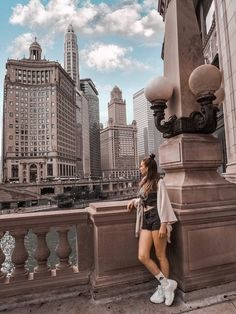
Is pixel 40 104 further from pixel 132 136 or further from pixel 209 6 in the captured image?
pixel 209 6

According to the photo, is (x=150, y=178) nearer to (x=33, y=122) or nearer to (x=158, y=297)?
(x=158, y=297)

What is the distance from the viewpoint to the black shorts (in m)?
3.35

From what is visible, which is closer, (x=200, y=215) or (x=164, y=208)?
(x=164, y=208)

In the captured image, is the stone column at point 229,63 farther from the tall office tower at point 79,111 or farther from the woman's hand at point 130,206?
the tall office tower at point 79,111

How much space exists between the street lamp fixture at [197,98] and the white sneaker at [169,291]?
225cm

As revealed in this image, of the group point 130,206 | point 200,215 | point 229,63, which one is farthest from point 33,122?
point 200,215

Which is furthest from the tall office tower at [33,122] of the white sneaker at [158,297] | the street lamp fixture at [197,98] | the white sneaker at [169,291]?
the white sneaker at [169,291]

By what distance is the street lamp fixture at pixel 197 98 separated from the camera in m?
3.67

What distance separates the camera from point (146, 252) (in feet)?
10.9

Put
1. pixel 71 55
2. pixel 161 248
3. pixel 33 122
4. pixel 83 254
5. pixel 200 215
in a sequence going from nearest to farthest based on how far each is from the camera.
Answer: pixel 161 248 → pixel 200 215 → pixel 83 254 → pixel 33 122 → pixel 71 55

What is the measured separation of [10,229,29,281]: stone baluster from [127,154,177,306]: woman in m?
1.72

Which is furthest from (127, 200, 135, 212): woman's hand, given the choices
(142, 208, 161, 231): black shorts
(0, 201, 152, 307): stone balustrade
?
(142, 208, 161, 231): black shorts

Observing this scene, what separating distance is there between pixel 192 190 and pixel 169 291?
1424 millimetres

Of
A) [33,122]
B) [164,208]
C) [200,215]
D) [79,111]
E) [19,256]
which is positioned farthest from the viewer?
[79,111]
